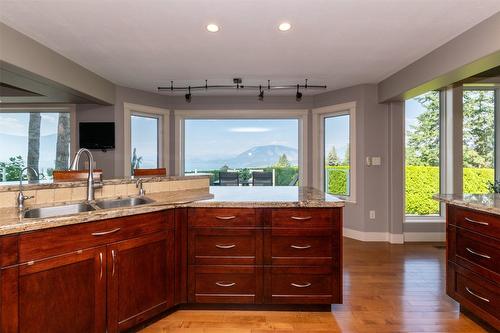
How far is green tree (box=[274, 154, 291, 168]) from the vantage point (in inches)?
217

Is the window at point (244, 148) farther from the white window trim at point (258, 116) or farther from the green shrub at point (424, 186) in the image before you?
the green shrub at point (424, 186)

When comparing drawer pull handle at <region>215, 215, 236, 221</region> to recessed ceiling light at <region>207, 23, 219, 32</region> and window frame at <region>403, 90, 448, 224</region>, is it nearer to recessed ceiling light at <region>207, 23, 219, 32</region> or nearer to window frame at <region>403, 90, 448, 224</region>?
recessed ceiling light at <region>207, 23, 219, 32</region>

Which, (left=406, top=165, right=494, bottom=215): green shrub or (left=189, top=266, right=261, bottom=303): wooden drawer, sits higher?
(left=406, top=165, right=494, bottom=215): green shrub

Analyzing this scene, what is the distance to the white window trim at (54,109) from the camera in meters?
4.66

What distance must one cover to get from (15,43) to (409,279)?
4400 mm

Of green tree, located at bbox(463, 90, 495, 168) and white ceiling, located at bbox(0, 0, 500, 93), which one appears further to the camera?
green tree, located at bbox(463, 90, 495, 168)

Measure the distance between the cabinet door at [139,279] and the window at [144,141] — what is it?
3051 millimetres

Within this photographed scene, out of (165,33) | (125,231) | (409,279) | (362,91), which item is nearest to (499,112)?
(362,91)

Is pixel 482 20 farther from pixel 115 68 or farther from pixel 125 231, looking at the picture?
pixel 115 68

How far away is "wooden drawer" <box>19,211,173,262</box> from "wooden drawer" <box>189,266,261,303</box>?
499 mm

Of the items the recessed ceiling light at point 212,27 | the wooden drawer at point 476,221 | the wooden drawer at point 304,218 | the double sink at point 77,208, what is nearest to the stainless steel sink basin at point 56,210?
the double sink at point 77,208

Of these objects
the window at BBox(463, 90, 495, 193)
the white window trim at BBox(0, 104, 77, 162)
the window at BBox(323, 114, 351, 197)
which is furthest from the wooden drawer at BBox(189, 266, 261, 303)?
the window at BBox(463, 90, 495, 193)

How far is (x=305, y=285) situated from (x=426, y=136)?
3.41 metres

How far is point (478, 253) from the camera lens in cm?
203
